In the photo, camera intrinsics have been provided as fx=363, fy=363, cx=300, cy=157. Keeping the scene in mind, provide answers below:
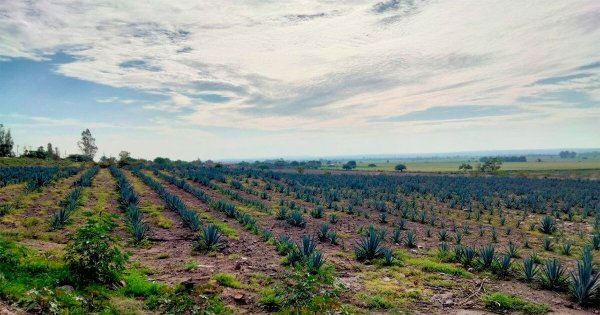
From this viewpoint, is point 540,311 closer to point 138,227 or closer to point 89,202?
point 138,227

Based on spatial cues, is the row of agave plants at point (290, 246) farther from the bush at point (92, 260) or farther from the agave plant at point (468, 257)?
the agave plant at point (468, 257)

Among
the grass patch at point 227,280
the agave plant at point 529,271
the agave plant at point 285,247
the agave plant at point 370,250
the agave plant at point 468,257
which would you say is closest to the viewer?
the grass patch at point 227,280

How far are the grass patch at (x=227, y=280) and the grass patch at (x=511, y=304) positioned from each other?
4.73m

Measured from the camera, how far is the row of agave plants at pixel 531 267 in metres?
6.84

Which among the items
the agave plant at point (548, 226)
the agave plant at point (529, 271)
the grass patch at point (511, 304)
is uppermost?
the agave plant at point (529, 271)

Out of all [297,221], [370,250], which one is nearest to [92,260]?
[370,250]

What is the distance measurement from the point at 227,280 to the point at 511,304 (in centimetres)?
542

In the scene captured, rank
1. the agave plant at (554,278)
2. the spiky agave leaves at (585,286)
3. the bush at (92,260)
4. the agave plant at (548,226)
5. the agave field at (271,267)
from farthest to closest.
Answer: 1. the agave plant at (548,226)
2. the agave plant at (554,278)
3. the spiky agave leaves at (585,286)
4. the bush at (92,260)
5. the agave field at (271,267)

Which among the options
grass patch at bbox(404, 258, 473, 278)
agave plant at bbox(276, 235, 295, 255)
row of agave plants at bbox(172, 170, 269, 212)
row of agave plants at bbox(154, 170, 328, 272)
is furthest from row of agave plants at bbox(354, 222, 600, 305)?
row of agave plants at bbox(172, 170, 269, 212)

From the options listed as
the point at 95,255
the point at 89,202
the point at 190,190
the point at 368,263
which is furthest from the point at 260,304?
the point at 190,190

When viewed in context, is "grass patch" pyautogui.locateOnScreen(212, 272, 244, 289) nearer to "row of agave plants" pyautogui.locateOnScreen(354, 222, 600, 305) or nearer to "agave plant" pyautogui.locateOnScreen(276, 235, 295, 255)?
"agave plant" pyautogui.locateOnScreen(276, 235, 295, 255)

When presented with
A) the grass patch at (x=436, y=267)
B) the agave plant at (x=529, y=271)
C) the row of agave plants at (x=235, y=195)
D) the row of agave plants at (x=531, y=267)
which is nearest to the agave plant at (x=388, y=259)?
the row of agave plants at (x=531, y=267)

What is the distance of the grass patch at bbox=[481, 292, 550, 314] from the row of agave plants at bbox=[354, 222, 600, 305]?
0.99 meters

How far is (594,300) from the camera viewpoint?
6824 mm
